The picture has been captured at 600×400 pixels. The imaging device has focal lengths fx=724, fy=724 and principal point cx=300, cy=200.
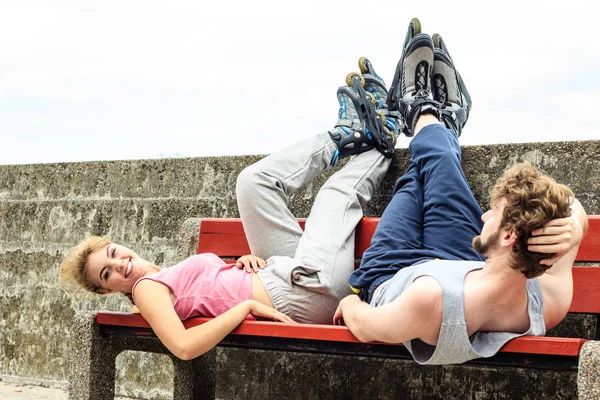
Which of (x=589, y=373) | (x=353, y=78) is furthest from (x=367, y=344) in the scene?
(x=353, y=78)

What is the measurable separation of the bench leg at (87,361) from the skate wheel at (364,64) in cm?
153

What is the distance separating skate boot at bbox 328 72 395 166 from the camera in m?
3.03

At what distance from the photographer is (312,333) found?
87.3 inches

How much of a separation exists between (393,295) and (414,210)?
0.50 metres

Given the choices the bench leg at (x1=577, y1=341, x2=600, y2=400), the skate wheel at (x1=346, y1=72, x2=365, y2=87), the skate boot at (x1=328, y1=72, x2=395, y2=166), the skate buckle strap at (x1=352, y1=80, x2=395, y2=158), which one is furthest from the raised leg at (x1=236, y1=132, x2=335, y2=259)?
the bench leg at (x1=577, y1=341, x2=600, y2=400)

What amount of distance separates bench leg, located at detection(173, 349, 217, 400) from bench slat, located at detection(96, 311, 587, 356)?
419mm

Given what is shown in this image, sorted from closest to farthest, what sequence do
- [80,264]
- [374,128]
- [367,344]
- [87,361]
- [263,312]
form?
1. [367,344]
2. [263,312]
3. [87,361]
4. [80,264]
5. [374,128]

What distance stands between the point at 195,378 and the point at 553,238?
178 cm

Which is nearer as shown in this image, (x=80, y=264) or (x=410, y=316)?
(x=410, y=316)

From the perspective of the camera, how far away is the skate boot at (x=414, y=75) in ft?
9.77

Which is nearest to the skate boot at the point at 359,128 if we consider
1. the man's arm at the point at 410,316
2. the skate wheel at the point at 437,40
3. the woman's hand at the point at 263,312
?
the skate wheel at the point at 437,40

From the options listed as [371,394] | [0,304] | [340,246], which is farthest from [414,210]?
[0,304]

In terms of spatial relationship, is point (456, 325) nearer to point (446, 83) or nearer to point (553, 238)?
point (553, 238)

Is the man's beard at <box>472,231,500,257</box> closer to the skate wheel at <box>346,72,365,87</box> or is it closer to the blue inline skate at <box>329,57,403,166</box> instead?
the blue inline skate at <box>329,57,403,166</box>
